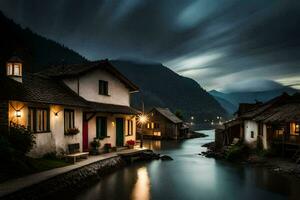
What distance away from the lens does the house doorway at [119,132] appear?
29.6 meters

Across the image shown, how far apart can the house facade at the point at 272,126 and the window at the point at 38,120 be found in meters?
20.1

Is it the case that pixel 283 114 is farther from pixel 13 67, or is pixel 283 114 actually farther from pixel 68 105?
pixel 13 67

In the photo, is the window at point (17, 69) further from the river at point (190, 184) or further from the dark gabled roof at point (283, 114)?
the dark gabled roof at point (283, 114)

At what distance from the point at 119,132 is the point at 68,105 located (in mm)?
9619

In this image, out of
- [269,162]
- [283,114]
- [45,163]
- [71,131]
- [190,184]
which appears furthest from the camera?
[283,114]

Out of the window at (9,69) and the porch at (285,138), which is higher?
the window at (9,69)

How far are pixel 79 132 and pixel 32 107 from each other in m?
5.40

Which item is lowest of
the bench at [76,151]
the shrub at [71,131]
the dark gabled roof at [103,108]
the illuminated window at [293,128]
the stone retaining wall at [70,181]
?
the stone retaining wall at [70,181]

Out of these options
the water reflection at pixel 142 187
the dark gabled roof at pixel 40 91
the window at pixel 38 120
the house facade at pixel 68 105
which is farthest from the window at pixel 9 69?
the water reflection at pixel 142 187

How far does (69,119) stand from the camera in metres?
22.5

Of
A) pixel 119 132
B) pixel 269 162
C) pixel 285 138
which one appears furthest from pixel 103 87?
pixel 285 138

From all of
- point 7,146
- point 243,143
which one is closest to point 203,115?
point 243,143

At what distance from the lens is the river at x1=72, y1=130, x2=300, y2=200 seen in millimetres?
17391

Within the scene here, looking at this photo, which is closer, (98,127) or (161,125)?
(98,127)
